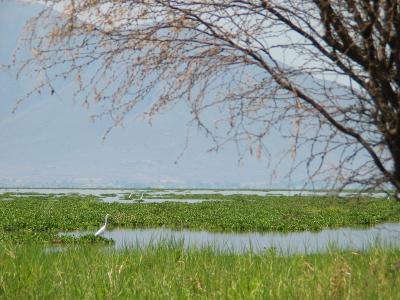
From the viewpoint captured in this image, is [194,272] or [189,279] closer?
[189,279]

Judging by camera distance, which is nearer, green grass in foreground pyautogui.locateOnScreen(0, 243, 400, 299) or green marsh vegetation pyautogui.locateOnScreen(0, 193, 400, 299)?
green grass in foreground pyautogui.locateOnScreen(0, 243, 400, 299)

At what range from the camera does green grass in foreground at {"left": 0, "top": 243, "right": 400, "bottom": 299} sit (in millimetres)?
6449

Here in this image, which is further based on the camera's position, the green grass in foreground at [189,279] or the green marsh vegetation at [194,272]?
the green marsh vegetation at [194,272]

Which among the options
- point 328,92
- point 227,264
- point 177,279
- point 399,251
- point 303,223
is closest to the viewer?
point 328,92

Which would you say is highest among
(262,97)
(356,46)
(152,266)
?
(356,46)

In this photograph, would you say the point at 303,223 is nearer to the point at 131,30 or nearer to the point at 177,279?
the point at 177,279

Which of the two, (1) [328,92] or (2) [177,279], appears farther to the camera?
(2) [177,279]

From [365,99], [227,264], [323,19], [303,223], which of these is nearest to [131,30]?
[323,19]

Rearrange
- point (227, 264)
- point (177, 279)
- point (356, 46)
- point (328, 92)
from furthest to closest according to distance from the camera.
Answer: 1. point (227, 264)
2. point (177, 279)
3. point (356, 46)
4. point (328, 92)

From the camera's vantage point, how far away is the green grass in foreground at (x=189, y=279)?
6.45 meters

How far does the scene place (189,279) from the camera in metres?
8.26

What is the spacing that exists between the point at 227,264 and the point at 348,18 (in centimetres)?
493

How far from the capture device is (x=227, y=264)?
33.2ft

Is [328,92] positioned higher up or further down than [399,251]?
higher up
